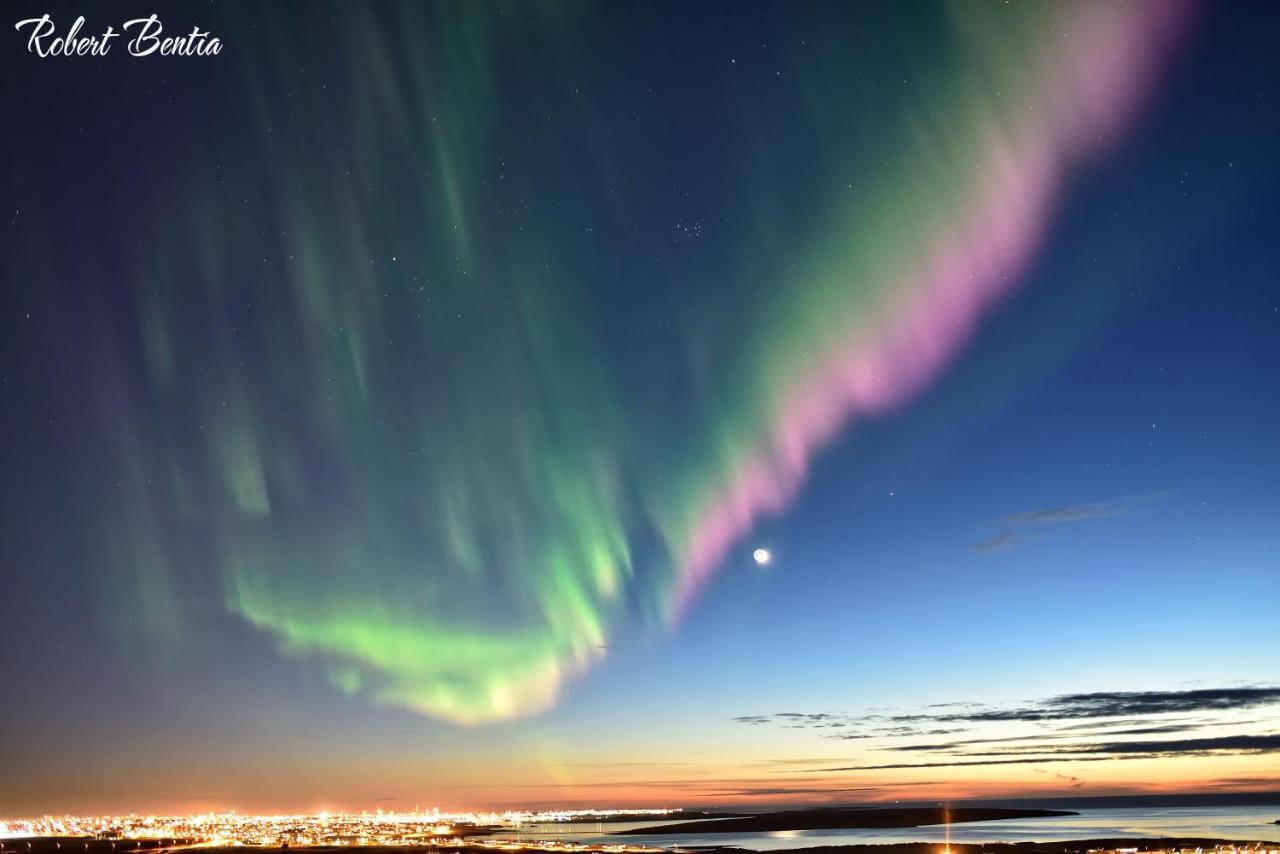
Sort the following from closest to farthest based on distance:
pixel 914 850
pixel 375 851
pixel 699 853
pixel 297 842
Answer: pixel 914 850 → pixel 699 853 → pixel 375 851 → pixel 297 842

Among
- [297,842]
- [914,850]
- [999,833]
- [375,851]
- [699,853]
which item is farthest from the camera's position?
[297,842]

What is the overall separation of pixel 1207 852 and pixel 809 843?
64.2 m

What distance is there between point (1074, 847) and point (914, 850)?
2097 centimetres

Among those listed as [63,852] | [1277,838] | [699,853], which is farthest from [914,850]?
[63,852]

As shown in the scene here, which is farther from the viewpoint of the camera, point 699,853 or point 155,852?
point 155,852

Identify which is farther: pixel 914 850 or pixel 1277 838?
pixel 1277 838

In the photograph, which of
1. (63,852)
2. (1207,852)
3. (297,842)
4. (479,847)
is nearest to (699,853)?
(479,847)

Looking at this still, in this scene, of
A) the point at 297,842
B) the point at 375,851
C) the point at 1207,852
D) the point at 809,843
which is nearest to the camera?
the point at 1207,852

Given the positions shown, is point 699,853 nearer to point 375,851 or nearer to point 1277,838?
point 375,851

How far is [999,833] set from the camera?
172875mm

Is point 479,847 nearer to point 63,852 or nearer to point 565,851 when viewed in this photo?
point 565,851

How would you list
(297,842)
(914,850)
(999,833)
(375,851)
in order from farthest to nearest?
(297,842) → (999,833) → (375,851) → (914,850)

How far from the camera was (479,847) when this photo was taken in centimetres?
15488

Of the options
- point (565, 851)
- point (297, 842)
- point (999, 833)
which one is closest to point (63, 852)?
point (297, 842)
